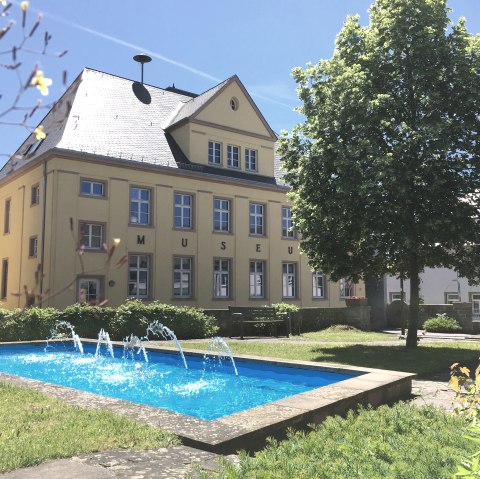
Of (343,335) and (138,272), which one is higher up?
(138,272)

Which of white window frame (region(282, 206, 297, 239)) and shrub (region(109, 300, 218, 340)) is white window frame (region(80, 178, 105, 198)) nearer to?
shrub (region(109, 300, 218, 340))

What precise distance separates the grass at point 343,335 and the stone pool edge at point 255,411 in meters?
13.2

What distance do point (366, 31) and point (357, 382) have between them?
12260 millimetres

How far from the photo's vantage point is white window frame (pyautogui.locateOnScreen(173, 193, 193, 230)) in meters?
28.5

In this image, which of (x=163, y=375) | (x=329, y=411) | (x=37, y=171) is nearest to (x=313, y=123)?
(x=163, y=375)

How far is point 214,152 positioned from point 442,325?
16.6 m

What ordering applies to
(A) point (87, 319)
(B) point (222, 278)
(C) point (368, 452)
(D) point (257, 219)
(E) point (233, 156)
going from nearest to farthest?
(C) point (368, 452), (A) point (87, 319), (B) point (222, 278), (E) point (233, 156), (D) point (257, 219)

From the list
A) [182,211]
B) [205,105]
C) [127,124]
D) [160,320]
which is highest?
[205,105]

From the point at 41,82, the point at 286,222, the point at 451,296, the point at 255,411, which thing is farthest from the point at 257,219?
the point at 41,82

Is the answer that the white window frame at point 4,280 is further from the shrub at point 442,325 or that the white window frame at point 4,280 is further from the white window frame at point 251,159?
the shrub at point 442,325

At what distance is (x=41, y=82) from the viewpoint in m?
1.77

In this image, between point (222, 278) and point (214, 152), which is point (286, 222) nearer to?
point (222, 278)

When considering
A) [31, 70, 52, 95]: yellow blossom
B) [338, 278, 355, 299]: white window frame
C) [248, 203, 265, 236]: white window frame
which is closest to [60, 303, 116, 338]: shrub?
[248, 203, 265, 236]: white window frame

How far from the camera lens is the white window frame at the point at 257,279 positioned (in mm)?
31391
